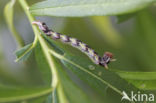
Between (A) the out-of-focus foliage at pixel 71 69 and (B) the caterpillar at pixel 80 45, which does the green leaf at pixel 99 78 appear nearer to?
(A) the out-of-focus foliage at pixel 71 69

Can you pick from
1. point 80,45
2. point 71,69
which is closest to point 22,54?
point 71,69

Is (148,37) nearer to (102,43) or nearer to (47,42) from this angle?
(102,43)

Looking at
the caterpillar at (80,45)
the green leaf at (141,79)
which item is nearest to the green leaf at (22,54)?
the caterpillar at (80,45)

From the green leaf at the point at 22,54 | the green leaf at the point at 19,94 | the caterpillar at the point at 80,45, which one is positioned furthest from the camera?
the caterpillar at the point at 80,45

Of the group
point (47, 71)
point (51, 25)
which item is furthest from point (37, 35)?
point (51, 25)

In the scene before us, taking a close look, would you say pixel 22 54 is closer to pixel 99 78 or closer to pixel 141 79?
pixel 99 78

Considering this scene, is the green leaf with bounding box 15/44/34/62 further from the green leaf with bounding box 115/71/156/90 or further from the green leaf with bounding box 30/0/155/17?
the green leaf with bounding box 115/71/156/90
